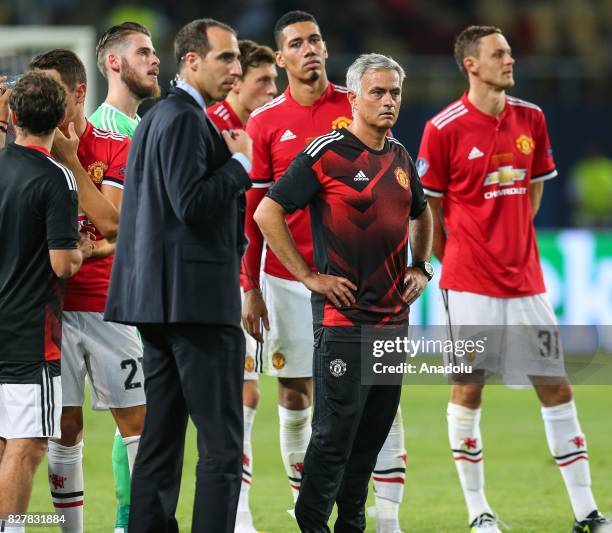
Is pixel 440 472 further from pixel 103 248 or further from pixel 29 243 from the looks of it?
pixel 29 243

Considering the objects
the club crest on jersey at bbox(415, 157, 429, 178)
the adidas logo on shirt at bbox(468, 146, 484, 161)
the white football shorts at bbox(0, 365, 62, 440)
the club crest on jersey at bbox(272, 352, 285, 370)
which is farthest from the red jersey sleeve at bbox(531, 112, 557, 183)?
the white football shorts at bbox(0, 365, 62, 440)

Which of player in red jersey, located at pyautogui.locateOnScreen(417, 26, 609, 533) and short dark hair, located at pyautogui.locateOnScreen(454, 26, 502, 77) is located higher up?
short dark hair, located at pyautogui.locateOnScreen(454, 26, 502, 77)

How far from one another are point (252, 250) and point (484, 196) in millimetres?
1355

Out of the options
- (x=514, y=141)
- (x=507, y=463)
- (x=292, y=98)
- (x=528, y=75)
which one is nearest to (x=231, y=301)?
(x=292, y=98)

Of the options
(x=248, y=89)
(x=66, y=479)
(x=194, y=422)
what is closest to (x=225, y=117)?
(x=248, y=89)

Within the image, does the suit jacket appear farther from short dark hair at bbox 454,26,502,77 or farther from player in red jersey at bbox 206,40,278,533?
short dark hair at bbox 454,26,502,77

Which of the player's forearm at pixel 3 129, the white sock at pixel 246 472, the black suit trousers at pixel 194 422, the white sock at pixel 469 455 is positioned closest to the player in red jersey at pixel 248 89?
the white sock at pixel 246 472

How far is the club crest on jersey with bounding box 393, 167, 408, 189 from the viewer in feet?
17.9

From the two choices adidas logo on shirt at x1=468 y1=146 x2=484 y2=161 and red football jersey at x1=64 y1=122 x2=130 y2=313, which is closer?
red football jersey at x1=64 y1=122 x2=130 y2=313

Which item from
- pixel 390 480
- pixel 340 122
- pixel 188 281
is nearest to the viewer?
pixel 188 281

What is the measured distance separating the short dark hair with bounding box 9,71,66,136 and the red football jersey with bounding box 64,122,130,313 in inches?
27.4

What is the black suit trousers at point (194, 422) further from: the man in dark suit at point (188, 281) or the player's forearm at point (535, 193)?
the player's forearm at point (535, 193)

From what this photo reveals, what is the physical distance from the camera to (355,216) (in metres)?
5.34

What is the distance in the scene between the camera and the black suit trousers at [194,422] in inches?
188
